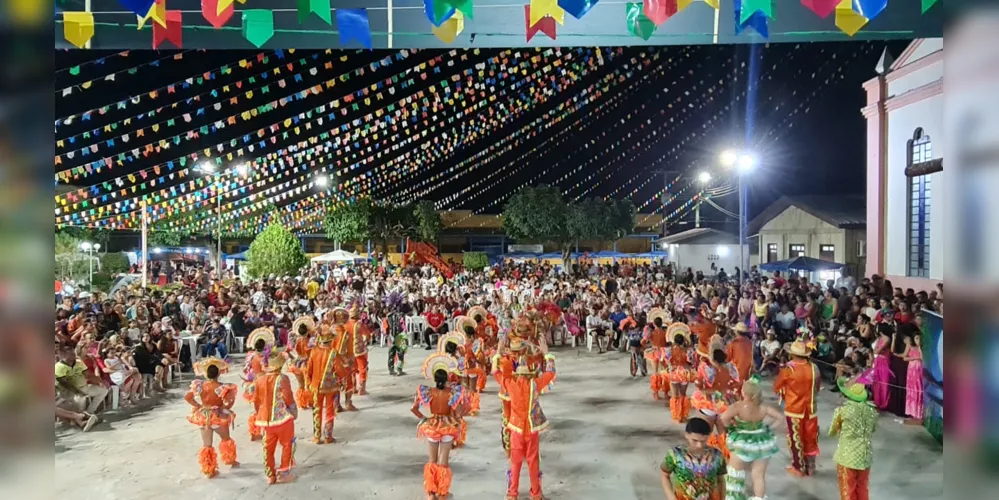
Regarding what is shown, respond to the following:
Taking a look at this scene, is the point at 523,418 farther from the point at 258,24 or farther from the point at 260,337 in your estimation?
the point at 258,24

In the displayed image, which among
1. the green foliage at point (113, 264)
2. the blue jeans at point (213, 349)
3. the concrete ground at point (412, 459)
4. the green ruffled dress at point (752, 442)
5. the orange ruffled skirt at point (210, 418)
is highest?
the green foliage at point (113, 264)

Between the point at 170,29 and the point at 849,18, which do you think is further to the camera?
the point at 170,29

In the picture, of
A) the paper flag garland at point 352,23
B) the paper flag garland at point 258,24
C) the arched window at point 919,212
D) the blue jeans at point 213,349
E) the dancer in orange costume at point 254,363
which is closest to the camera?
the paper flag garland at point 352,23

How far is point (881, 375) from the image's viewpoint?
8602 mm

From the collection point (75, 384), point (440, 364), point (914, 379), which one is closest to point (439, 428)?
point (440, 364)

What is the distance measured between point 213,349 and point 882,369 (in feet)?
42.2

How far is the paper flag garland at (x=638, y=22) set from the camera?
6.32 meters

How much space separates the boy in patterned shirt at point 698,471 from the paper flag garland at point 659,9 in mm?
3681

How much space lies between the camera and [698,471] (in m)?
4.03

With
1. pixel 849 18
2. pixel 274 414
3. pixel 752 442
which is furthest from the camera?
pixel 274 414

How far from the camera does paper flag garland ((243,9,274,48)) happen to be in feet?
21.1

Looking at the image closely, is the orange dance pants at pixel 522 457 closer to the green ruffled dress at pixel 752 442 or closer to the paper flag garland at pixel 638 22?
the green ruffled dress at pixel 752 442

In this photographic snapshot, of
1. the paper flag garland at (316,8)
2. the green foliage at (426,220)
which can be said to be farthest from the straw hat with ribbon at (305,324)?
the green foliage at (426,220)
